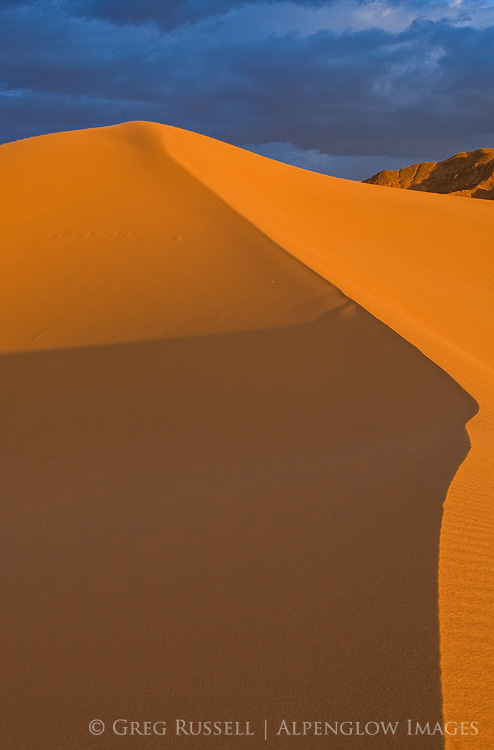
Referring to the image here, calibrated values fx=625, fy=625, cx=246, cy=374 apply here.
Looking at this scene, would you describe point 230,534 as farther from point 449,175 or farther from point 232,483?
point 449,175

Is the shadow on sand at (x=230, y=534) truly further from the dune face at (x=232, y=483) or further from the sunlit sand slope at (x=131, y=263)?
the sunlit sand slope at (x=131, y=263)

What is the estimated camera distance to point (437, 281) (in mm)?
13758

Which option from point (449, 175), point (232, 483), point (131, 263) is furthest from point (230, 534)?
point (449, 175)

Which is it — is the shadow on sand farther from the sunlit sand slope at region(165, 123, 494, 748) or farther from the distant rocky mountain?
the distant rocky mountain

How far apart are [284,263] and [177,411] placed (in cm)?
441

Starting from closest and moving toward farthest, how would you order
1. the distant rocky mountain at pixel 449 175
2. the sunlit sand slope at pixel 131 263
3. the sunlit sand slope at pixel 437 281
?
the sunlit sand slope at pixel 437 281
the sunlit sand slope at pixel 131 263
the distant rocky mountain at pixel 449 175

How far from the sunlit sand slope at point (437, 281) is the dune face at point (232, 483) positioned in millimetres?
24

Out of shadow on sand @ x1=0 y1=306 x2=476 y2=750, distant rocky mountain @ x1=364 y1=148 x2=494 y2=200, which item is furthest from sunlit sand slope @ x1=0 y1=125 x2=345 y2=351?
distant rocky mountain @ x1=364 y1=148 x2=494 y2=200

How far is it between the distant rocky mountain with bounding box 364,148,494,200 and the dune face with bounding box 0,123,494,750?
2554 inches

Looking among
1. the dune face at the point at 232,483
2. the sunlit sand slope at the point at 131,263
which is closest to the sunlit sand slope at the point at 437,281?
the dune face at the point at 232,483

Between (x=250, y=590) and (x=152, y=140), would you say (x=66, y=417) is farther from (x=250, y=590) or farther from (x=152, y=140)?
(x=152, y=140)

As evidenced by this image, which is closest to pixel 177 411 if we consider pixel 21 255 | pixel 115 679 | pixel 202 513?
pixel 202 513

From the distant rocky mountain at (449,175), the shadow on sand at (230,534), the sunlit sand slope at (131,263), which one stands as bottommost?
the shadow on sand at (230,534)

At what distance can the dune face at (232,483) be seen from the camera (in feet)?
7.64
